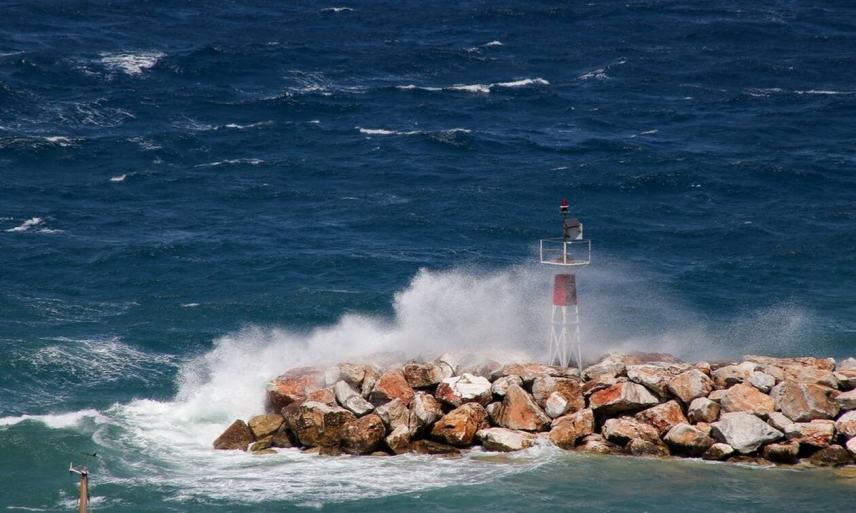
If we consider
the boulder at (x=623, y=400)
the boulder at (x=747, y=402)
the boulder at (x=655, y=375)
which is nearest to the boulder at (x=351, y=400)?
the boulder at (x=623, y=400)

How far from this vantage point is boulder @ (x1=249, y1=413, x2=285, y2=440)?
4266cm

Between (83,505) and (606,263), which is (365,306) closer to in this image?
(606,263)

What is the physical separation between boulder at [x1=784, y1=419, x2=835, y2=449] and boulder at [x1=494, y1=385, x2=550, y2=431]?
7844mm

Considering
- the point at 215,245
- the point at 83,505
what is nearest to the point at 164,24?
the point at 215,245

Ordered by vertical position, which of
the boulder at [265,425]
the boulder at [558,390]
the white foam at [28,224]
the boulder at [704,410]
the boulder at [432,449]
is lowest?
→ the boulder at [432,449]

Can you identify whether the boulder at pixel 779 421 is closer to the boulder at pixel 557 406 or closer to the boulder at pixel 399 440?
the boulder at pixel 557 406

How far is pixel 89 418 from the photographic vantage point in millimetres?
45562

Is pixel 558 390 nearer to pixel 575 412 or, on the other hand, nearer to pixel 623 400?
pixel 575 412

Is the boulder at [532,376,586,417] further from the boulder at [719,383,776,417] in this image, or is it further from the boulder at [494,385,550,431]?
the boulder at [719,383,776,417]

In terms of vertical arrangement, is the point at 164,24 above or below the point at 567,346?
above

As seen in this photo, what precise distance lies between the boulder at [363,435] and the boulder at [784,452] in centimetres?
1249

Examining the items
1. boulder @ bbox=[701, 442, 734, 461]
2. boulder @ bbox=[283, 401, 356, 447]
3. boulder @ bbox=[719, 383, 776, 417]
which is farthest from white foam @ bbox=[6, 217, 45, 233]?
boulder @ bbox=[701, 442, 734, 461]

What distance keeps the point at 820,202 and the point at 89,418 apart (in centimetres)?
4542

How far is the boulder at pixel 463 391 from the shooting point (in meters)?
42.3
